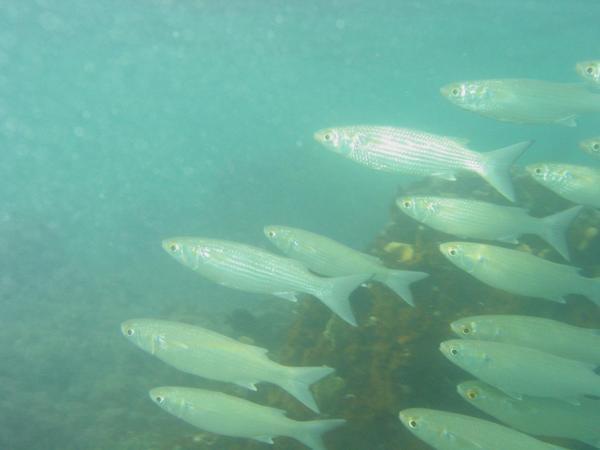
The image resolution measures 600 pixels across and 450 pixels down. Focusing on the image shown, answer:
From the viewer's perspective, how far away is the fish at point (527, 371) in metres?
3.78

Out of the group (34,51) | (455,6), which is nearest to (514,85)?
(455,6)

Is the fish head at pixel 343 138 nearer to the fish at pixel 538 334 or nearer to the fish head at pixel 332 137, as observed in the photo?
→ the fish head at pixel 332 137

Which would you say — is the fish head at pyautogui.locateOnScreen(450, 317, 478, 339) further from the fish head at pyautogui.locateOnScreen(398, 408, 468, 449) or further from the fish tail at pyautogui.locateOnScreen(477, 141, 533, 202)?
the fish tail at pyautogui.locateOnScreen(477, 141, 533, 202)

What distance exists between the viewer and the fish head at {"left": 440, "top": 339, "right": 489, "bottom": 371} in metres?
3.92

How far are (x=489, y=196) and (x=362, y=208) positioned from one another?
16.9 m

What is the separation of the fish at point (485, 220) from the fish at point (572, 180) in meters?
0.56

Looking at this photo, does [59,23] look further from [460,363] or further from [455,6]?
[460,363]

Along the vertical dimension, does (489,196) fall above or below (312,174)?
below

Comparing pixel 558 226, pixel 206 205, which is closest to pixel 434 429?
pixel 558 226

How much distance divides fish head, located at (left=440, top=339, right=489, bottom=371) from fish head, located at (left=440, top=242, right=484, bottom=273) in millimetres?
983

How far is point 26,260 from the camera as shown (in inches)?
695

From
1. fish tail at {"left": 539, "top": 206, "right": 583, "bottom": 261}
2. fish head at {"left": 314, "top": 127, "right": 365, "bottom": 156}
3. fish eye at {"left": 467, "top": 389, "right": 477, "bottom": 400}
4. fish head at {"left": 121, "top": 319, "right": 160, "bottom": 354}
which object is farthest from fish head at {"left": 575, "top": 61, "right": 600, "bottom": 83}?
fish head at {"left": 121, "top": 319, "right": 160, "bottom": 354}

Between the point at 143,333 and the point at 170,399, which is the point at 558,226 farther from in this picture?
the point at 143,333

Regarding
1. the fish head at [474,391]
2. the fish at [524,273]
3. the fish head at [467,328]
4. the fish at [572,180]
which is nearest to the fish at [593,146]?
the fish at [572,180]
